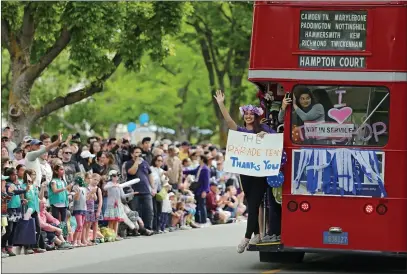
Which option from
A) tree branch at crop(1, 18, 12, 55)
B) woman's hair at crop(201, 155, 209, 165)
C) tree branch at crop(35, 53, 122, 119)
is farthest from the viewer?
tree branch at crop(35, 53, 122, 119)

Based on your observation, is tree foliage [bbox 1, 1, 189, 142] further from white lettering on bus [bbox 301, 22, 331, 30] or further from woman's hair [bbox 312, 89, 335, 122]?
woman's hair [bbox 312, 89, 335, 122]

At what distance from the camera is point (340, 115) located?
51.3 ft

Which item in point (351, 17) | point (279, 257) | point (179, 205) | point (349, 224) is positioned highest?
point (351, 17)

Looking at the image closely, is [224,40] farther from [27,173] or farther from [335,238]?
[335,238]

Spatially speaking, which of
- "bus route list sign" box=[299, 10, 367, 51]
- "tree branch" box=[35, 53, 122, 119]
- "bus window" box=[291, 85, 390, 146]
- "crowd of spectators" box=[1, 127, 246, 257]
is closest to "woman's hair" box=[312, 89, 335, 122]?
"bus window" box=[291, 85, 390, 146]

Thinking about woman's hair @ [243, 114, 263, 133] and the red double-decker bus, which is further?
woman's hair @ [243, 114, 263, 133]

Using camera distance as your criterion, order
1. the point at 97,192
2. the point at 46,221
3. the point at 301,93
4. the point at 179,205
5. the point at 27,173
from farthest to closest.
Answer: the point at 179,205
the point at 97,192
the point at 46,221
the point at 27,173
the point at 301,93

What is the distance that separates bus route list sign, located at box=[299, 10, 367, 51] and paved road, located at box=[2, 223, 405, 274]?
3.00 m

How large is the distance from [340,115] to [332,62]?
70 centimetres

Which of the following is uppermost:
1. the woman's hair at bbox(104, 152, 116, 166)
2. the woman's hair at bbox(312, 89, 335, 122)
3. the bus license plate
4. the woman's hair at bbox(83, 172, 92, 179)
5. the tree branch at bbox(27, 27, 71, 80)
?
the tree branch at bbox(27, 27, 71, 80)

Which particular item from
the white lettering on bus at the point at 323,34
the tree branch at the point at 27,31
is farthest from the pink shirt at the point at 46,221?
the tree branch at the point at 27,31

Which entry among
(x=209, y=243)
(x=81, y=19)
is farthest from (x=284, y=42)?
(x=81, y=19)

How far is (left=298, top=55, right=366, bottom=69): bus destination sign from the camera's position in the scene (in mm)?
15570

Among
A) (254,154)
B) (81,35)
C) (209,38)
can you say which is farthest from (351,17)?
(209,38)
